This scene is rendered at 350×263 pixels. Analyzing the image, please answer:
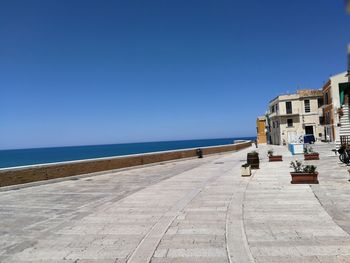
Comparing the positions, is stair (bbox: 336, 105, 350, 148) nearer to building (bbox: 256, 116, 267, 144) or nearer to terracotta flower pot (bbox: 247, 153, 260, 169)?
terracotta flower pot (bbox: 247, 153, 260, 169)

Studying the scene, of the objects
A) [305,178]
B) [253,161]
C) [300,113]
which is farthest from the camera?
[300,113]

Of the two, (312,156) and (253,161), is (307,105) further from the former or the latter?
(253,161)

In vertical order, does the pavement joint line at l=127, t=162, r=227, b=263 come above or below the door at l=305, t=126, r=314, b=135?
below

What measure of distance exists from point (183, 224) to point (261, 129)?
66820 millimetres

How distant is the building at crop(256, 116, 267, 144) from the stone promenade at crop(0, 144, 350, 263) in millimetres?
58013

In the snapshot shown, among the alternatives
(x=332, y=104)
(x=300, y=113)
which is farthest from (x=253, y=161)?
(x=300, y=113)

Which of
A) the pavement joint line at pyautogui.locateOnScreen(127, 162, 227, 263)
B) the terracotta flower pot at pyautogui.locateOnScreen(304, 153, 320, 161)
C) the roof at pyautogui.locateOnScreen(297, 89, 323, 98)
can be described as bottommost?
the pavement joint line at pyautogui.locateOnScreen(127, 162, 227, 263)

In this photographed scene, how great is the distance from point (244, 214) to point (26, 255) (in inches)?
184

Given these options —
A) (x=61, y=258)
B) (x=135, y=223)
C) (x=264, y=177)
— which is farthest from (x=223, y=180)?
(x=61, y=258)

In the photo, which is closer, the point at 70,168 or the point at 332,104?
the point at 70,168

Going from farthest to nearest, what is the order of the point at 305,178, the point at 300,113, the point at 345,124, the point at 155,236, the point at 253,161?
1. the point at 300,113
2. the point at 345,124
3. the point at 253,161
4. the point at 305,178
5. the point at 155,236

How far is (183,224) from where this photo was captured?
7180 mm

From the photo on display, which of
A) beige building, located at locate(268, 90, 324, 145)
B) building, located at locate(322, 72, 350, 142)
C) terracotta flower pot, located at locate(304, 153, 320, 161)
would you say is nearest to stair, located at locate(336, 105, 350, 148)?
terracotta flower pot, located at locate(304, 153, 320, 161)

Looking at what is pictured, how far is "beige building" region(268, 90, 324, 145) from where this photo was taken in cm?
5381
